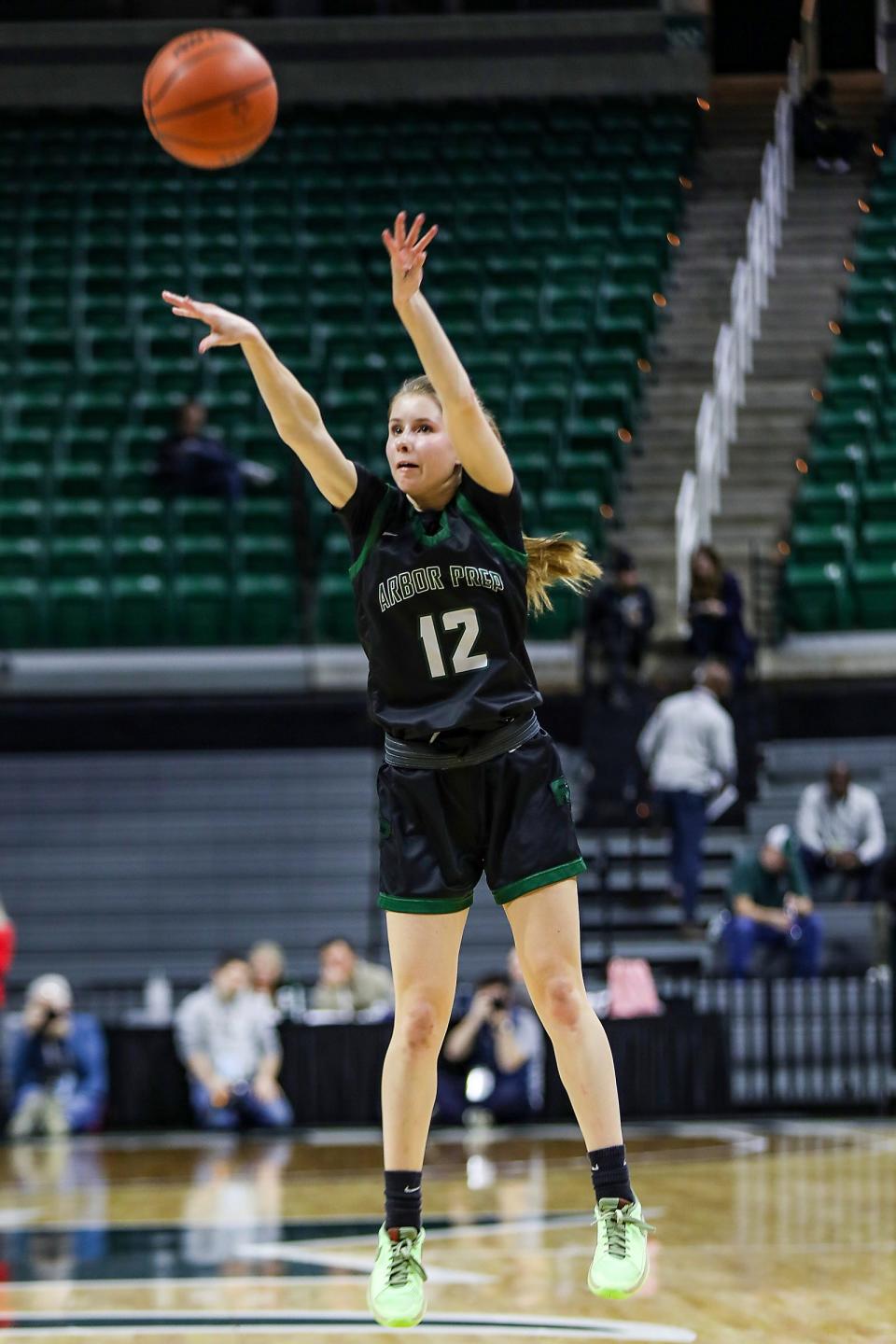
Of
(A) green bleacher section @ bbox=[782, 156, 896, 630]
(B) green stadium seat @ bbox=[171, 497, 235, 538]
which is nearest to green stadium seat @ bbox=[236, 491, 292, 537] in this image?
(B) green stadium seat @ bbox=[171, 497, 235, 538]

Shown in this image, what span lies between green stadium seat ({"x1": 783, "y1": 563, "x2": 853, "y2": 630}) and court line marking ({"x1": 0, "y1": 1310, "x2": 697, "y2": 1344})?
10.9m

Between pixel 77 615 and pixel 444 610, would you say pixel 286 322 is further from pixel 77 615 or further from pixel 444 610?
pixel 444 610

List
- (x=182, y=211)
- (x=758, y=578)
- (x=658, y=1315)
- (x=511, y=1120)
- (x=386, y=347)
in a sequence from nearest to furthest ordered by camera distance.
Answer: (x=658, y=1315), (x=511, y=1120), (x=758, y=578), (x=386, y=347), (x=182, y=211)

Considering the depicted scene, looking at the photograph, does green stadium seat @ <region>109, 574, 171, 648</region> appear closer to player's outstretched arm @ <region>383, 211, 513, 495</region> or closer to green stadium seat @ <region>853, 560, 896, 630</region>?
green stadium seat @ <region>853, 560, 896, 630</region>

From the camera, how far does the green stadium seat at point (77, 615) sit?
15828 millimetres

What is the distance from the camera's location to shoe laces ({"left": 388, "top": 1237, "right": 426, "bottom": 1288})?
4.90 meters

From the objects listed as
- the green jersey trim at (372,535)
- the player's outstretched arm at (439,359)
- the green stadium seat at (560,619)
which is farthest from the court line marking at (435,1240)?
the green stadium seat at (560,619)

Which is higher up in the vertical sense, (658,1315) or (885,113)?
(885,113)

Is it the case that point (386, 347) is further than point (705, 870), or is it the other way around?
point (386, 347)

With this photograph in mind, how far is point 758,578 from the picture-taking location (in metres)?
16.3

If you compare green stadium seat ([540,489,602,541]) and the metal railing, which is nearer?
the metal railing

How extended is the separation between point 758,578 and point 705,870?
8.92 feet

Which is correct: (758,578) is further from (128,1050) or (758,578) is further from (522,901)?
(522,901)

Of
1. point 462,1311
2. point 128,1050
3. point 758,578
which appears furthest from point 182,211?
point 462,1311
